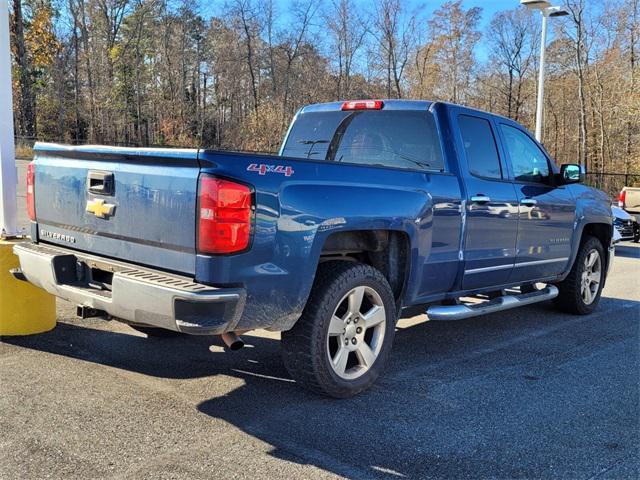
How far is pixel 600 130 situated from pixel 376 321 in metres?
41.6

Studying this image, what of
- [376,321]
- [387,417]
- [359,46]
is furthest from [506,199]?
[359,46]

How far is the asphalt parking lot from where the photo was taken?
10.0 feet

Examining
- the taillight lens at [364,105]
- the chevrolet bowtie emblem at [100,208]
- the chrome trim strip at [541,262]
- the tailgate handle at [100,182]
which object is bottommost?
the chrome trim strip at [541,262]

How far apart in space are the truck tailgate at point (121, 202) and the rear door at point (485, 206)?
2.43 meters

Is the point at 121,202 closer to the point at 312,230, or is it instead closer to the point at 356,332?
the point at 312,230

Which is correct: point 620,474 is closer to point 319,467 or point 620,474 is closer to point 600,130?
point 319,467

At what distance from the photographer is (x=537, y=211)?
219 inches

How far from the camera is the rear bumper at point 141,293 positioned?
3.05m

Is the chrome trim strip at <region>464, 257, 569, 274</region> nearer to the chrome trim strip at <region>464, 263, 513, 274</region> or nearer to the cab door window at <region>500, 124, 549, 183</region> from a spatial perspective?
the chrome trim strip at <region>464, 263, 513, 274</region>

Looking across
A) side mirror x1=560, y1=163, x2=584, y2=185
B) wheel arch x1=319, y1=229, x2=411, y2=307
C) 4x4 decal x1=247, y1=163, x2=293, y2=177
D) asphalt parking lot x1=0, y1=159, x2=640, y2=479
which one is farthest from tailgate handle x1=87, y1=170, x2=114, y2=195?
side mirror x1=560, y1=163, x2=584, y2=185

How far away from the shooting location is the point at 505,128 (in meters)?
5.52

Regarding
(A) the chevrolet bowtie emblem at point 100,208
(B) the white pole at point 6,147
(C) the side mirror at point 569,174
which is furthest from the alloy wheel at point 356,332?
(B) the white pole at point 6,147

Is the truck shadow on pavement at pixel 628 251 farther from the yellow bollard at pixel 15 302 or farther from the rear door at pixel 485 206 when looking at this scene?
the yellow bollard at pixel 15 302

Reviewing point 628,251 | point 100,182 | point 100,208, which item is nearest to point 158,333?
point 100,208
